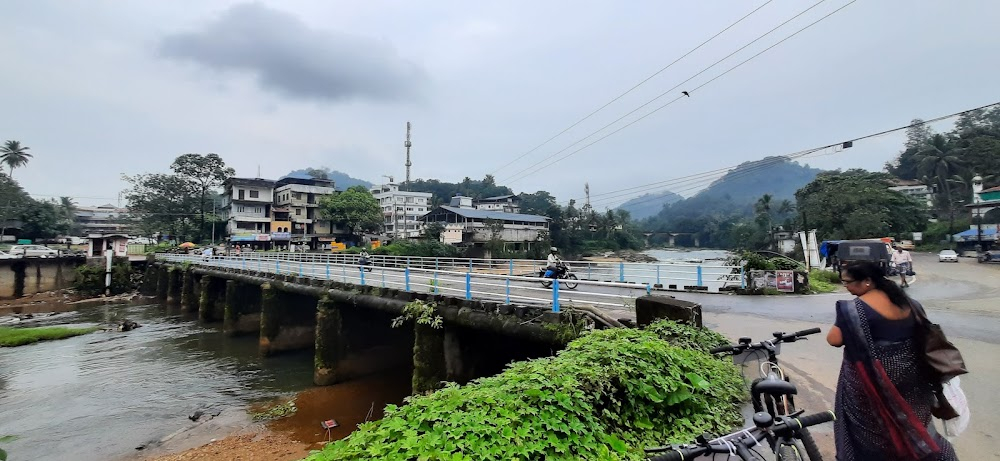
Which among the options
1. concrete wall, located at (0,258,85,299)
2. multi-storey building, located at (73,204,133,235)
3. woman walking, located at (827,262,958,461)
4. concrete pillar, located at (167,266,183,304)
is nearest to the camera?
woman walking, located at (827,262,958,461)

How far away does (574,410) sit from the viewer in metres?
3.83

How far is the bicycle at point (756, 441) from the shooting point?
2.29 metres

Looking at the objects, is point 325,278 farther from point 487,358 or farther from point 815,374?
point 815,374

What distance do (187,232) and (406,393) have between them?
57.8 m

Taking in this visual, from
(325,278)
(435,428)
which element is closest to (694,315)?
(435,428)

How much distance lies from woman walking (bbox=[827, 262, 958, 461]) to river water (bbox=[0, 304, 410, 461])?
966 cm

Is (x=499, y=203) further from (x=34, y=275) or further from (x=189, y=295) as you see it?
(x=34, y=275)

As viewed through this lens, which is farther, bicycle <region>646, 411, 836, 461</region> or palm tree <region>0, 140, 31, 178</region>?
palm tree <region>0, 140, 31, 178</region>

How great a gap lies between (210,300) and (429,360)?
22.5 metres

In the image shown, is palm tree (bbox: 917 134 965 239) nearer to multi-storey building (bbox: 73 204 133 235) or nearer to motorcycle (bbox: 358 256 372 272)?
motorcycle (bbox: 358 256 372 272)

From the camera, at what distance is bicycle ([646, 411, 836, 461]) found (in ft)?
7.53

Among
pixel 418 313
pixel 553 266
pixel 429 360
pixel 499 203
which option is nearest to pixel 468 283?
pixel 418 313

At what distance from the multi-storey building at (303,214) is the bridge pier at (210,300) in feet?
100

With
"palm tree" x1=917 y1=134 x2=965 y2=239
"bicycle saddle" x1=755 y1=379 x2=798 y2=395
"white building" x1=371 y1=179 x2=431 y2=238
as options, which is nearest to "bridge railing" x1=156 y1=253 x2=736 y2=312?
"bicycle saddle" x1=755 y1=379 x2=798 y2=395
